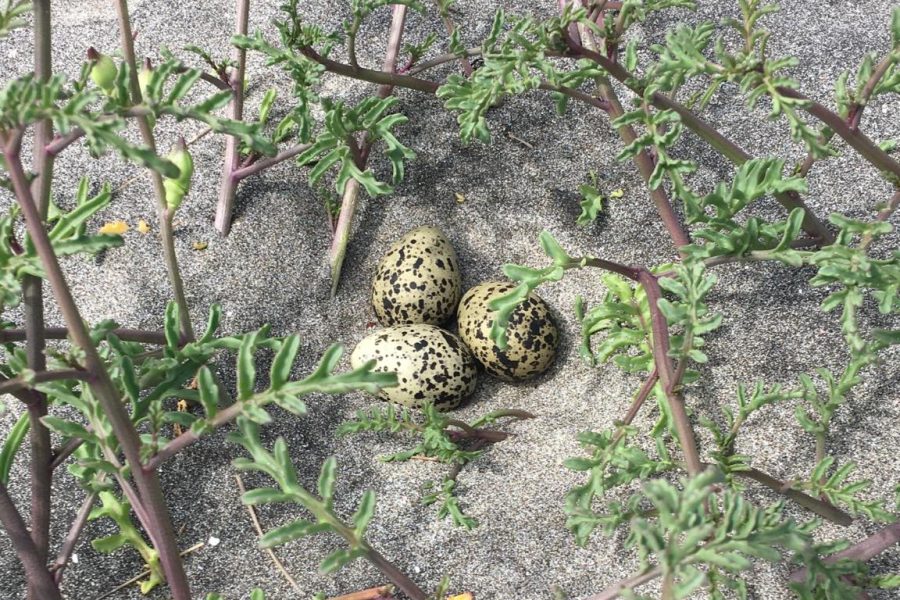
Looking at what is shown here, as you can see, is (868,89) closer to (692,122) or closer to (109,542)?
(692,122)

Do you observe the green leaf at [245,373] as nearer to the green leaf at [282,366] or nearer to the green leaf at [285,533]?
the green leaf at [282,366]

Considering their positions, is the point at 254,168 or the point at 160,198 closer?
the point at 160,198

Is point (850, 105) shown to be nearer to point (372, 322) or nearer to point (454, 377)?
point (454, 377)

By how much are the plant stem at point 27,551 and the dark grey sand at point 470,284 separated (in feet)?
1.24

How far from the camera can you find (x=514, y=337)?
253cm

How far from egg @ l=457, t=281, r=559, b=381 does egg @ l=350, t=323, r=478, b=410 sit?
0.06m

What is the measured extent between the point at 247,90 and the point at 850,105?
6.02 ft

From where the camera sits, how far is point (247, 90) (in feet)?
10.0

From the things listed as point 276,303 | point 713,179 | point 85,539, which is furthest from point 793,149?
point 85,539

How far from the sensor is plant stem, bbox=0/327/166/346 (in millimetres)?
1854

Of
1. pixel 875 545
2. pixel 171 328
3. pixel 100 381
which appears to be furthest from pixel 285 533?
pixel 875 545

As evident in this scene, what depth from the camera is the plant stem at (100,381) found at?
1.39m

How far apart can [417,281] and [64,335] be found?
3.20 feet

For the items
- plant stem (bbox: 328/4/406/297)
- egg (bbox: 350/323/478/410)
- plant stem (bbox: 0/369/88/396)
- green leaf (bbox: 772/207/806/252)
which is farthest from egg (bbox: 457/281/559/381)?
plant stem (bbox: 0/369/88/396)
